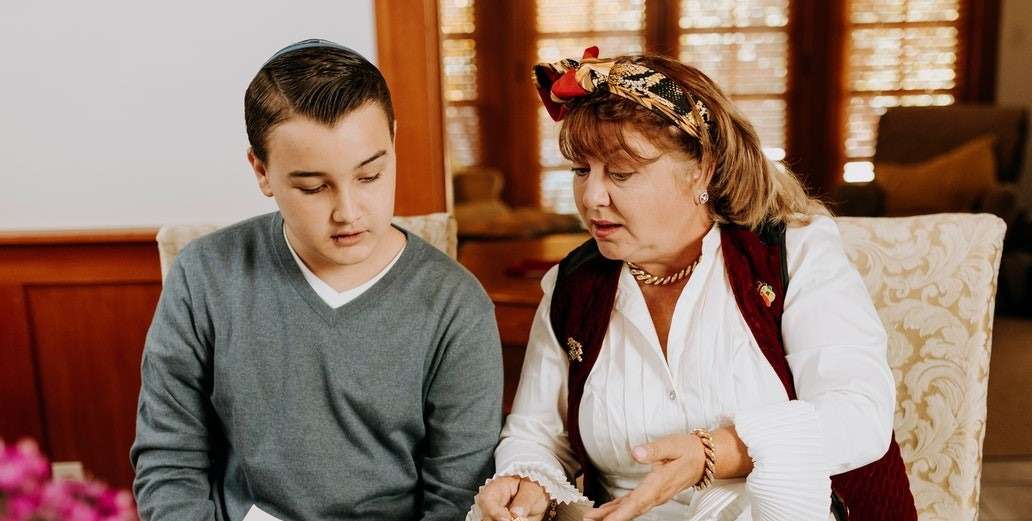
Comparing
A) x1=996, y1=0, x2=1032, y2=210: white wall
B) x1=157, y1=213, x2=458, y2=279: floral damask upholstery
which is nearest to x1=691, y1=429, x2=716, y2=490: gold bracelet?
x1=157, y1=213, x2=458, y2=279: floral damask upholstery

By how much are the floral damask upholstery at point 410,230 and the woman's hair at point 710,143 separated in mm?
427

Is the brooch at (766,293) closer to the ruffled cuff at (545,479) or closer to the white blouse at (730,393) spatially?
the white blouse at (730,393)

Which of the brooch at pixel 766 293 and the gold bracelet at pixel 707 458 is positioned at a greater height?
the brooch at pixel 766 293

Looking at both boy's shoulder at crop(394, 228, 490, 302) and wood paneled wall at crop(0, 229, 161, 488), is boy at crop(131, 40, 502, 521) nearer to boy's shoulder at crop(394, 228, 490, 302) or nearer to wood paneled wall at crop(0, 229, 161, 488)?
boy's shoulder at crop(394, 228, 490, 302)

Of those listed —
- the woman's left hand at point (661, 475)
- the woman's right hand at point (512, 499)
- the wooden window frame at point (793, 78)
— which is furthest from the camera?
the wooden window frame at point (793, 78)

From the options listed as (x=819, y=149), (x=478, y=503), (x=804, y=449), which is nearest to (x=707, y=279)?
(x=804, y=449)

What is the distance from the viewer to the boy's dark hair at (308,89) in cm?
120

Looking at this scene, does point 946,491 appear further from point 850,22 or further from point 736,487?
point 850,22

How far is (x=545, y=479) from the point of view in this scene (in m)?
1.27

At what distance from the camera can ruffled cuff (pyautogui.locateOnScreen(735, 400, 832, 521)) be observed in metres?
1.12

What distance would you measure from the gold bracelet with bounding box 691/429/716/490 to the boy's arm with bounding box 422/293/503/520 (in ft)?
1.12

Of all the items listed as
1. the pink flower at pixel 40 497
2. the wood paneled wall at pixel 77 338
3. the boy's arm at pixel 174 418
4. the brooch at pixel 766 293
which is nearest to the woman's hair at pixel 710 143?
the brooch at pixel 766 293

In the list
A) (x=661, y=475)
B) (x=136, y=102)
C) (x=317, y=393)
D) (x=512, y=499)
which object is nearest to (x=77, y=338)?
(x=136, y=102)

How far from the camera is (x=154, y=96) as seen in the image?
1956mm
